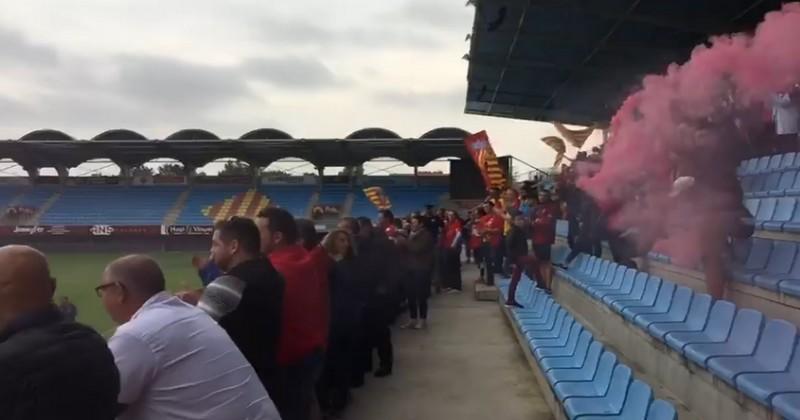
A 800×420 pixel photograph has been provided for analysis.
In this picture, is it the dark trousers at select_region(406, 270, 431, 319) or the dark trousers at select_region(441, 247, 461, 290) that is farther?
the dark trousers at select_region(441, 247, 461, 290)

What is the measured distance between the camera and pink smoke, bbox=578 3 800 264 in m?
6.12

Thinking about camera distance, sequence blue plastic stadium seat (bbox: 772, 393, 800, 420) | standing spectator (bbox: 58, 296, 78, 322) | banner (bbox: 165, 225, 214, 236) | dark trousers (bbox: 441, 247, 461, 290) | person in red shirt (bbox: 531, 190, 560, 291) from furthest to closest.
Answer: banner (bbox: 165, 225, 214, 236) → dark trousers (bbox: 441, 247, 461, 290) → person in red shirt (bbox: 531, 190, 560, 291) → blue plastic stadium seat (bbox: 772, 393, 800, 420) → standing spectator (bbox: 58, 296, 78, 322)

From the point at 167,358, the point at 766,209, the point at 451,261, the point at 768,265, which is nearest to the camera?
the point at 167,358

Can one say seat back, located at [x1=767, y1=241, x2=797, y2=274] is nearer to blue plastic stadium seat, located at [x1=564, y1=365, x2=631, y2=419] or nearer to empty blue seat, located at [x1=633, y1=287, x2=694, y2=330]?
empty blue seat, located at [x1=633, y1=287, x2=694, y2=330]

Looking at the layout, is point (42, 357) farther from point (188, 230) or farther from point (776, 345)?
point (188, 230)

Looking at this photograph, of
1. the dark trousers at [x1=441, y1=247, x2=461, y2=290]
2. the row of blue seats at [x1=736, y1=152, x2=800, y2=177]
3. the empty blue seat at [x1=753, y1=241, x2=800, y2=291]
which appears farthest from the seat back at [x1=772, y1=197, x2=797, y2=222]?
the dark trousers at [x1=441, y1=247, x2=461, y2=290]

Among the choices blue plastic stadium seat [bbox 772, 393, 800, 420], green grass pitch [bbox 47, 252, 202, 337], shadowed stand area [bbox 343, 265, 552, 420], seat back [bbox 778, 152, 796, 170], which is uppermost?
seat back [bbox 778, 152, 796, 170]

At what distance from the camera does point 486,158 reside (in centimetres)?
1580

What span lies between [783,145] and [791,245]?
4.97 metres

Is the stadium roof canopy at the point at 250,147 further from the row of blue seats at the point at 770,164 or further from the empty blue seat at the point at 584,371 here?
the empty blue seat at the point at 584,371

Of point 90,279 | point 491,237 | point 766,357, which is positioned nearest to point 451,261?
point 491,237

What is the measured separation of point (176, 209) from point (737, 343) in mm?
35405

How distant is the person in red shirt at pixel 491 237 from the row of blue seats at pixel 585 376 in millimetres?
4511

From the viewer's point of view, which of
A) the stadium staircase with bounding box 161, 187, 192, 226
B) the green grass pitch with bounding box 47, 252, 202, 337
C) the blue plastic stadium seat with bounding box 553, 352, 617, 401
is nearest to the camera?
the blue plastic stadium seat with bounding box 553, 352, 617, 401
